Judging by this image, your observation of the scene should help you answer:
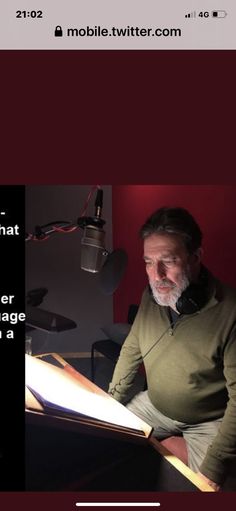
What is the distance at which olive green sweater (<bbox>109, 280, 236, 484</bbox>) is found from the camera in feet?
4.28

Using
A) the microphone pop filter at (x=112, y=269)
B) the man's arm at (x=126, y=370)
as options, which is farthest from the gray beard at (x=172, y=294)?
the microphone pop filter at (x=112, y=269)

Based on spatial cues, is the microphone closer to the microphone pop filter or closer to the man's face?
the microphone pop filter

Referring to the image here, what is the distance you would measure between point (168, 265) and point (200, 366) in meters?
0.42

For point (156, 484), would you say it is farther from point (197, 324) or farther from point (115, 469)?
point (197, 324)

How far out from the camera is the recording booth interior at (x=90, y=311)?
0.84 metres

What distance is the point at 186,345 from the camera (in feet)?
4.71

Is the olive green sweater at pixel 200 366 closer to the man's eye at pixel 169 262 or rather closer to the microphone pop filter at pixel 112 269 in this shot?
the man's eye at pixel 169 262

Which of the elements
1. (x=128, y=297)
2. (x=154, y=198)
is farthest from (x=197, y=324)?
(x=128, y=297)

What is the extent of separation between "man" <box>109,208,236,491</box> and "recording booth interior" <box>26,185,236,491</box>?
12 centimetres
